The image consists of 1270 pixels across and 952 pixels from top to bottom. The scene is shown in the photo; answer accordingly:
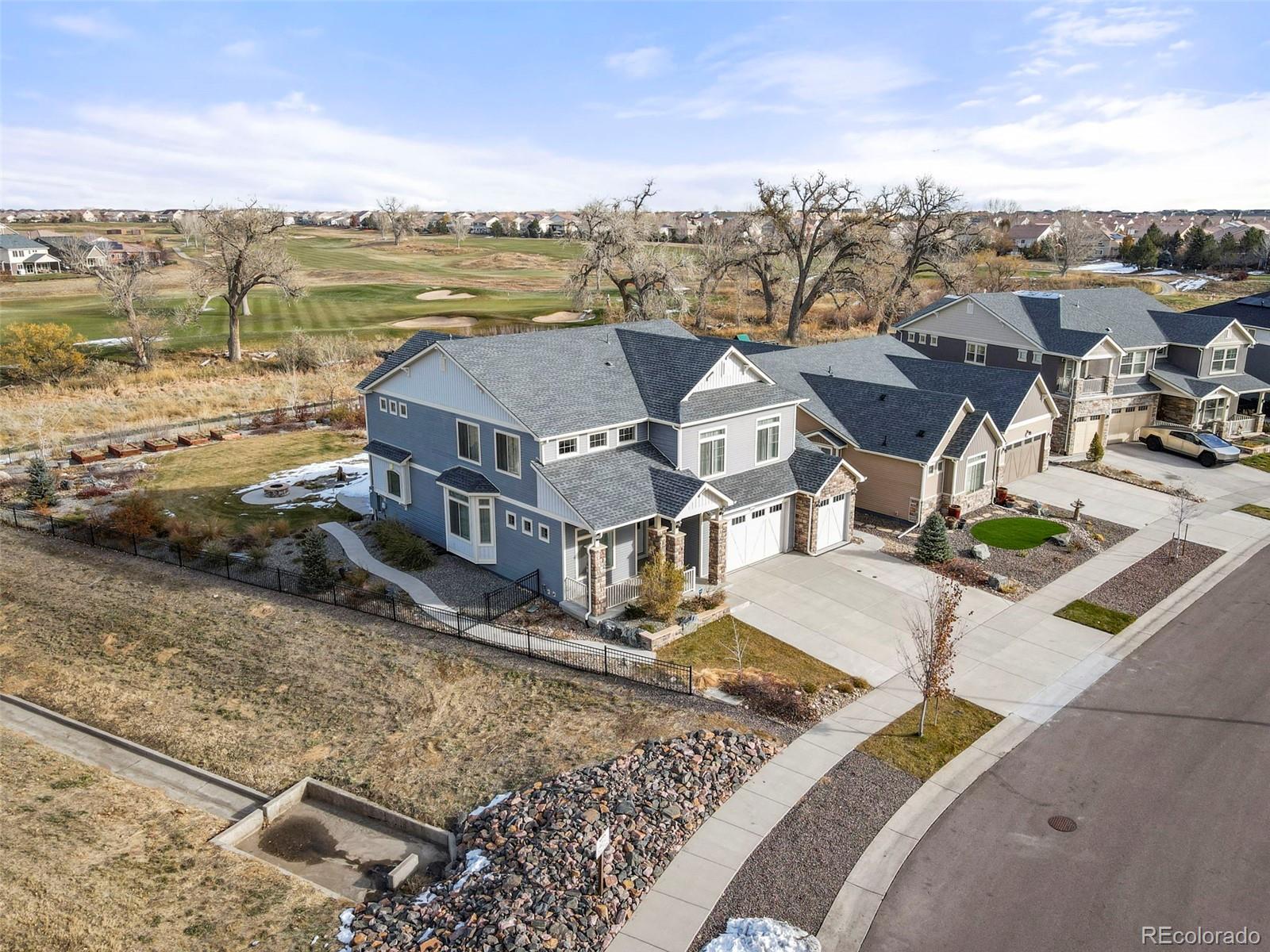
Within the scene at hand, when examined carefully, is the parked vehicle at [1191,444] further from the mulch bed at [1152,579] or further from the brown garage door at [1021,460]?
the mulch bed at [1152,579]

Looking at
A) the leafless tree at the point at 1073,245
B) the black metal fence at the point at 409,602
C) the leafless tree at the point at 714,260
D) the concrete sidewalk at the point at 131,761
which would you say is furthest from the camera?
the leafless tree at the point at 1073,245

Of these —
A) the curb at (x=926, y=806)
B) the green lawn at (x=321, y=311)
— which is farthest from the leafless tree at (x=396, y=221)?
the curb at (x=926, y=806)

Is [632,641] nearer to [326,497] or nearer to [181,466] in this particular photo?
[326,497]

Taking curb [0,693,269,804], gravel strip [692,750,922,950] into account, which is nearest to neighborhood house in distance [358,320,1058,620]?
gravel strip [692,750,922,950]

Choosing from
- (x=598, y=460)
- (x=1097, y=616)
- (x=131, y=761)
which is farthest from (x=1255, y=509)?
(x=131, y=761)

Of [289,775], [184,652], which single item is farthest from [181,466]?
[289,775]

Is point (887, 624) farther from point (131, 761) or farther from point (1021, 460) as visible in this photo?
point (131, 761)

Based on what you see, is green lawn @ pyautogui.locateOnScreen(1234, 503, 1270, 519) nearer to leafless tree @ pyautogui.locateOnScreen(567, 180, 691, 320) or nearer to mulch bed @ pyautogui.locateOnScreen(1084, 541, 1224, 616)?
mulch bed @ pyautogui.locateOnScreen(1084, 541, 1224, 616)
